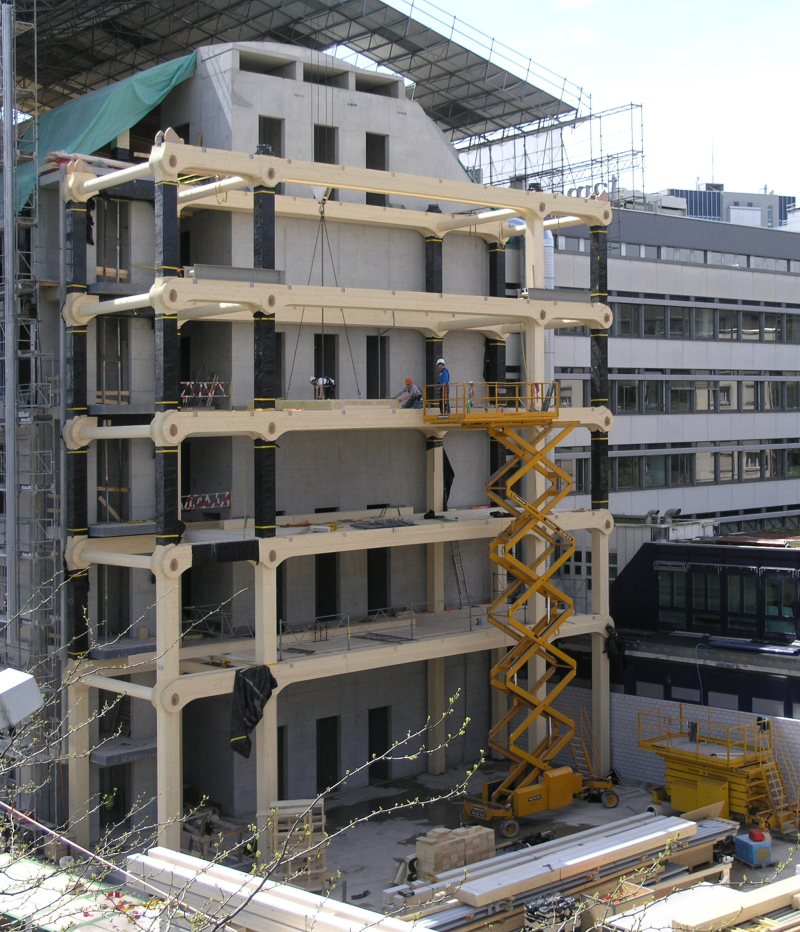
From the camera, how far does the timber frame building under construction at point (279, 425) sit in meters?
29.0

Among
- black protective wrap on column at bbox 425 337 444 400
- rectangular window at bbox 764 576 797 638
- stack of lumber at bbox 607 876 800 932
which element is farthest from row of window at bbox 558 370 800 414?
stack of lumber at bbox 607 876 800 932

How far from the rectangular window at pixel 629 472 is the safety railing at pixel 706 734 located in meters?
13.4

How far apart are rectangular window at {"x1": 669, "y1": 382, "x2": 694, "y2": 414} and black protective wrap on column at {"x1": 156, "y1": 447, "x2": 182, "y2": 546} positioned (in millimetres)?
25882

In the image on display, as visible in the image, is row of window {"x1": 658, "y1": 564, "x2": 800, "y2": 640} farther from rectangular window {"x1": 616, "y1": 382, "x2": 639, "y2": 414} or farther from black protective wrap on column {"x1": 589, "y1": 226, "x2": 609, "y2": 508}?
rectangular window {"x1": 616, "y1": 382, "x2": 639, "y2": 414}

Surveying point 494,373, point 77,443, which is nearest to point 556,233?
point 494,373

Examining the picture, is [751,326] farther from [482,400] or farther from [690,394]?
[482,400]

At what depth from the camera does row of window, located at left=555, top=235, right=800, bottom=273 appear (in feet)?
142

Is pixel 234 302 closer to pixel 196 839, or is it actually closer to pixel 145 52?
pixel 196 839

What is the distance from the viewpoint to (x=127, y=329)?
105 ft

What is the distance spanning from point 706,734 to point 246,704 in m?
13.3

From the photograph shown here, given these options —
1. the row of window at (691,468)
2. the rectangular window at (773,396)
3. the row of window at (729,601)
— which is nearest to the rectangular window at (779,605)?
the row of window at (729,601)

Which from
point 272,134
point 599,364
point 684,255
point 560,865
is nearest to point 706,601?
point 599,364

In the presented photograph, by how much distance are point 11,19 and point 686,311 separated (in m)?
29.2

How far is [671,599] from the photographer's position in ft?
119
